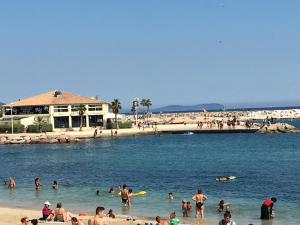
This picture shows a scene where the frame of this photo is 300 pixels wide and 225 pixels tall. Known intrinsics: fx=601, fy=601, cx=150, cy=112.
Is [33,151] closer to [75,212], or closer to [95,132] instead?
[95,132]

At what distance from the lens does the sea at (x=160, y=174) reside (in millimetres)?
35812

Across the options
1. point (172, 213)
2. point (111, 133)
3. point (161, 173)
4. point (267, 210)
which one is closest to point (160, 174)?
point (161, 173)

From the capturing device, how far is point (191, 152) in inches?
3142

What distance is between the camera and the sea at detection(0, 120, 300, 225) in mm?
35812

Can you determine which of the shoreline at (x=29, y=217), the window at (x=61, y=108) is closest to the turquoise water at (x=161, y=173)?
the shoreline at (x=29, y=217)

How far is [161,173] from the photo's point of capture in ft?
179

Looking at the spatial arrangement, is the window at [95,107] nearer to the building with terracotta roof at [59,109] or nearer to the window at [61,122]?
the building with terracotta roof at [59,109]

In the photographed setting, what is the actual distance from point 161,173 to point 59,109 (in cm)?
6046

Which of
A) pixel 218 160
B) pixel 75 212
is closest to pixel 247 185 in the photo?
pixel 75 212

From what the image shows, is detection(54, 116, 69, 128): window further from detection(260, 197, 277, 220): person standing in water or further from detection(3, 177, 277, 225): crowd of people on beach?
detection(260, 197, 277, 220): person standing in water

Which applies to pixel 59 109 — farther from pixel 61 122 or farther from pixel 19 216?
pixel 19 216

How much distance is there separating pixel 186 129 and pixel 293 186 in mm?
82722

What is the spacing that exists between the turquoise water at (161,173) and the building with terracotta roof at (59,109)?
13644 millimetres

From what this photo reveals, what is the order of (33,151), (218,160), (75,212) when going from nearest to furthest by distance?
(75,212)
(218,160)
(33,151)
